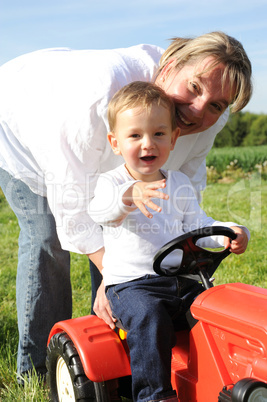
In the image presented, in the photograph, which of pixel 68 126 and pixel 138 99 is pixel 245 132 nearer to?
pixel 68 126

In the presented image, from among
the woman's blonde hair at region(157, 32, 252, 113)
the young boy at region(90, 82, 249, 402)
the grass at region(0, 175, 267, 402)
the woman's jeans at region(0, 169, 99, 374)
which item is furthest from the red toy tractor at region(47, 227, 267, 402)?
the woman's blonde hair at region(157, 32, 252, 113)

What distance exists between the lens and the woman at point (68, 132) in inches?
99.8

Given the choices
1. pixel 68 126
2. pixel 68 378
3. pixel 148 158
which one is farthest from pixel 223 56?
pixel 68 378

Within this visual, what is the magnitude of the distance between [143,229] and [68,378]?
0.79 m

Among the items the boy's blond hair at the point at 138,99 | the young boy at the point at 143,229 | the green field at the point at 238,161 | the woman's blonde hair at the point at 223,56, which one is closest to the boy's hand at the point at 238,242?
the young boy at the point at 143,229

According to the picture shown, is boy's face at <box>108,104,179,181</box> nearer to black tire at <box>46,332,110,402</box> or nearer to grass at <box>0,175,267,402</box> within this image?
black tire at <box>46,332,110,402</box>

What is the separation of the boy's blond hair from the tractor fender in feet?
3.01

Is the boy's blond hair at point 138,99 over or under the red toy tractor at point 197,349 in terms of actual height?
over

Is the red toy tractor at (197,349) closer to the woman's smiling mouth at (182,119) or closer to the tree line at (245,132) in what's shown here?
the woman's smiling mouth at (182,119)

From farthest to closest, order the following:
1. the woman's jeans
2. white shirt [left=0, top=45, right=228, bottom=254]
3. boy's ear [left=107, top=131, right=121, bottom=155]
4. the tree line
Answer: the tree line < the woman's jeans < white shirt [left=0, top=45, right=228, bottom=254] < boy's ear [left=107, top=131, right=121, bottom=155]

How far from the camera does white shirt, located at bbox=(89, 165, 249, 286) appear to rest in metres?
2.31

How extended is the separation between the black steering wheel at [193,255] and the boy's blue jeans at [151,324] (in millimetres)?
97

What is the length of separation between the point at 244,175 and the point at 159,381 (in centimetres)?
1089

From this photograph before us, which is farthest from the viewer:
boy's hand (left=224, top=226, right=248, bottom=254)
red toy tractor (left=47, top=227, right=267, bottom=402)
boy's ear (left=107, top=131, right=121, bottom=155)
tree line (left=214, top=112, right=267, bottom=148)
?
tree line (left=214, top=112, right=267, bottom=148)
